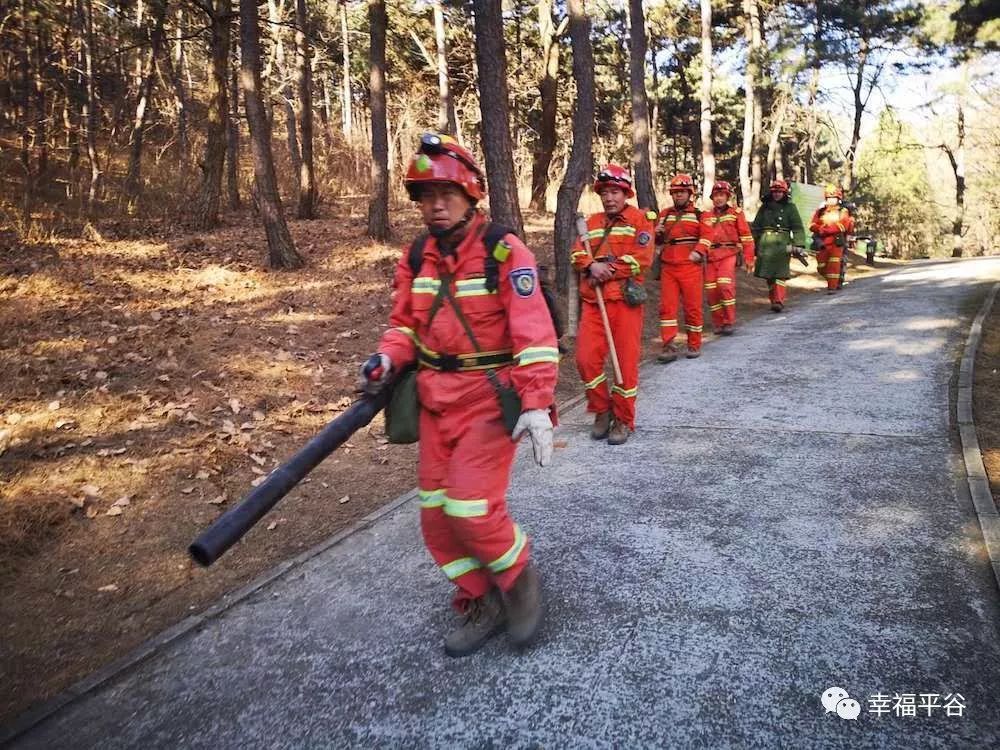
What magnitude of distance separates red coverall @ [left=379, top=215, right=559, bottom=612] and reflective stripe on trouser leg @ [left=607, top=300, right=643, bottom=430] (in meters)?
2.81

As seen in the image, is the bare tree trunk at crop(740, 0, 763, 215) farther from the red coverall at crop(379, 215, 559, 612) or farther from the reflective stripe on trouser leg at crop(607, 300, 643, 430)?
the red coverall at crop(379, 215, 559, 612)

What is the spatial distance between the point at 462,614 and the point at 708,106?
18870mm

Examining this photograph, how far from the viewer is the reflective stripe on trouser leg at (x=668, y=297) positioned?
8117 millimetres

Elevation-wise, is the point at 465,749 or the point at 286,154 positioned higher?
the point at 286,154

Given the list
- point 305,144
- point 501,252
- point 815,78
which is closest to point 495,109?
point 501,252

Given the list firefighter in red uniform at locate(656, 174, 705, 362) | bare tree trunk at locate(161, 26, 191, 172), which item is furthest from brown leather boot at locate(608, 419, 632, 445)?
bare tree trunk at locate(161, 26, 191, 172)

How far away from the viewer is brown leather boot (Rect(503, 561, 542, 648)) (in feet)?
9.46

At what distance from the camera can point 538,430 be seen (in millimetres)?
2676

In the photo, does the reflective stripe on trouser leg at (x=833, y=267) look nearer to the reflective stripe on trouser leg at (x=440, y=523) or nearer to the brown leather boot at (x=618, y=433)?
the brown leather boot at (x=618, y=433)

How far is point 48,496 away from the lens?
439cm

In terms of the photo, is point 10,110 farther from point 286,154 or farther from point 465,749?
point 465,749

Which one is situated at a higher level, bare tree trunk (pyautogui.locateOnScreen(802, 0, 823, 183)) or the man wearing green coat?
bare tree trunk (pyautogui.locateOnScreen(802, 0, 823, 183))

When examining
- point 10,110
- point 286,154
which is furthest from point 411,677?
point 286,154

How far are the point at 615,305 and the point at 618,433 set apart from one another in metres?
1.08
